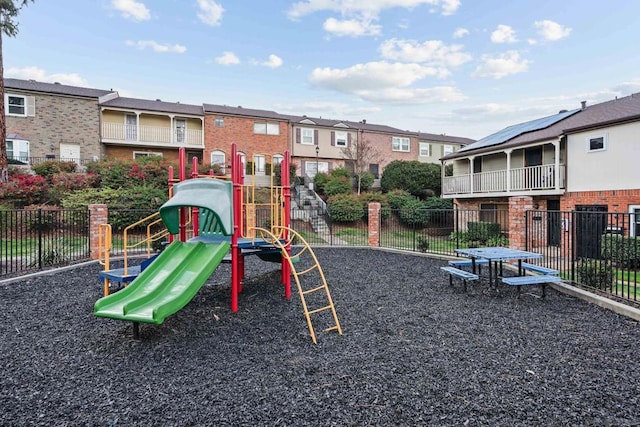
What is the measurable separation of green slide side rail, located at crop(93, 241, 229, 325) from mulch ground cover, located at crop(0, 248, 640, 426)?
0.52m

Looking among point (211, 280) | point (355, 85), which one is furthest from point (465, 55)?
point (355, 85)

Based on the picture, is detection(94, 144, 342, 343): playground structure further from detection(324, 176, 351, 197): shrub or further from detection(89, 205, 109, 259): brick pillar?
detection(324, 176, 351, 197): shrub

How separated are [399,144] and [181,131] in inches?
831

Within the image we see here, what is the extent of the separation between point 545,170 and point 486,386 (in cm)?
1616

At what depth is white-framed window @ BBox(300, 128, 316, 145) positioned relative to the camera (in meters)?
30.9

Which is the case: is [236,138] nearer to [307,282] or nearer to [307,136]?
[307,136]

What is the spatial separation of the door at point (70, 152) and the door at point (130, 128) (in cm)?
338

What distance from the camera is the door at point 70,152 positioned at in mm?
24078

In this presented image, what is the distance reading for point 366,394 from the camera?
323 cm

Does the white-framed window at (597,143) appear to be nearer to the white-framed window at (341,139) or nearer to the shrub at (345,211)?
the shrub at (345,211)

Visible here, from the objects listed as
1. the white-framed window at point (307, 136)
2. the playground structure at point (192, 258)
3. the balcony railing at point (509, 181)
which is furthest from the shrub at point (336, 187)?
the playground structure at point (192, 258)

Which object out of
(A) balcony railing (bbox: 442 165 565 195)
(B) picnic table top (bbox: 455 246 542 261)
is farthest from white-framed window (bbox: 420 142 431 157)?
(B) picnic table top (bbox: 455 246 542 261)

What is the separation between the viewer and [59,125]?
2398cm

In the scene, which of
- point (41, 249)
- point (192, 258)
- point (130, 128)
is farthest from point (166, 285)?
point (130, 128)
